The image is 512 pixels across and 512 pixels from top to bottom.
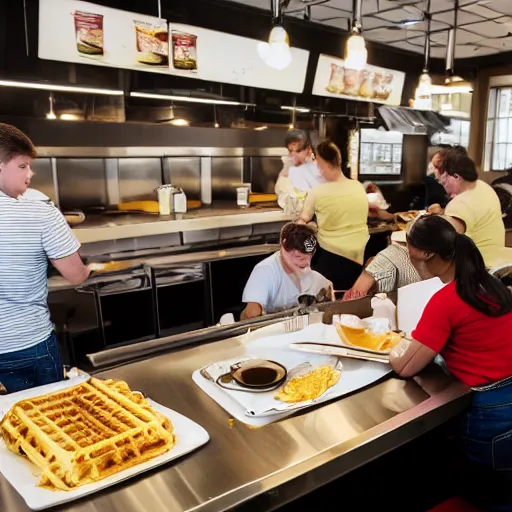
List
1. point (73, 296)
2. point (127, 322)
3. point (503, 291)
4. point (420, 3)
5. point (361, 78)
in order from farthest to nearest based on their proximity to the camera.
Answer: point (361, 78) < point (420, 3) < point (127, 322) < point (73, 296) < point (503, 291)

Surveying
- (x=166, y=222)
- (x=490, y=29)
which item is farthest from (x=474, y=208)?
(x=490, y=29)

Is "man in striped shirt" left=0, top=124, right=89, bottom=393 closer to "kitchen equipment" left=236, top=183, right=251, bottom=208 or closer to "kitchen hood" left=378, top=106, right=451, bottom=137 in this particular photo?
"kitchen equipment" left=236, top=183, right=251, bottom=208

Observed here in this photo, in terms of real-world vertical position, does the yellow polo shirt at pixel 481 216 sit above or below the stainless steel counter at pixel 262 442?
above

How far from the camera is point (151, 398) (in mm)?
1465

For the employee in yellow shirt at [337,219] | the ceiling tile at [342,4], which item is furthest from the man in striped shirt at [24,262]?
the ceiling tile at [342,4]

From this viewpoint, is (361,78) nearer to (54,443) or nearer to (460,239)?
(460,239)

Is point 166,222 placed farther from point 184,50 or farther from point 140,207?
A: point 184,50

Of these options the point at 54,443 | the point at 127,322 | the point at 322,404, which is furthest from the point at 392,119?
the point at 54,443

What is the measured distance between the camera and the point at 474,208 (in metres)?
3.25

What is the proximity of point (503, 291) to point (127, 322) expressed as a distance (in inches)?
118

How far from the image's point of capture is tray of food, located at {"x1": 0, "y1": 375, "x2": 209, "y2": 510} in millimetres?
1074

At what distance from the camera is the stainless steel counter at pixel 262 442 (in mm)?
1069

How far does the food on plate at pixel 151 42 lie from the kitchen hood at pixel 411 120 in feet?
12.0

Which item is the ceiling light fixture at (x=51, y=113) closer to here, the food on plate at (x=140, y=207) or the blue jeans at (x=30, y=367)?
the food on plate at (x=140, y=207)
